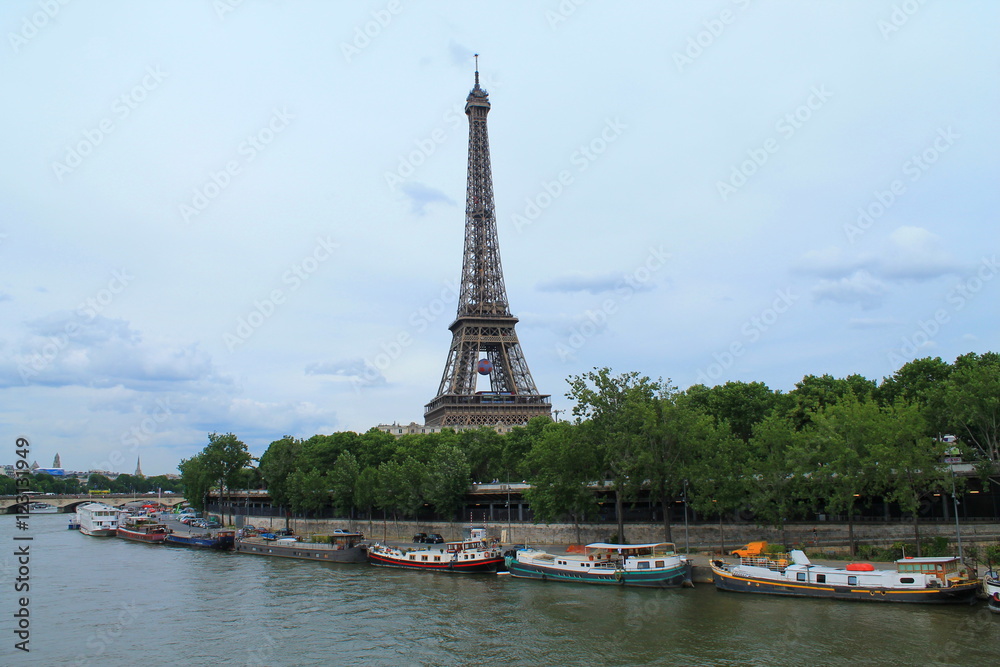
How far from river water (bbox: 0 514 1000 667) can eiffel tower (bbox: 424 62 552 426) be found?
70.6 m

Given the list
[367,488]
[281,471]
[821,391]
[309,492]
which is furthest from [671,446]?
[281,471]

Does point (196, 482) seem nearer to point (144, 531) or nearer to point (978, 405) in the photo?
point (144, 531)

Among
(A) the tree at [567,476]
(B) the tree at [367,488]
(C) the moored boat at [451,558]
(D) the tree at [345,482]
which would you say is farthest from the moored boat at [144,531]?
(A) the tree at [567,476]

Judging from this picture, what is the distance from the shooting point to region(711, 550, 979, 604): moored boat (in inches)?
1800

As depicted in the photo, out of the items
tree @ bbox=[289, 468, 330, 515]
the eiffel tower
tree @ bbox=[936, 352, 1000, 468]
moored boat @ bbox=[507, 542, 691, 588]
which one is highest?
the eiffel tower

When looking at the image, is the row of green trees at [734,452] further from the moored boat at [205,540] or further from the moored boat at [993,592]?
the moored boat at [205,540]

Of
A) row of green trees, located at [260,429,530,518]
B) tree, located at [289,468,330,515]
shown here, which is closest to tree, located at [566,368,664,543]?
row of green trees, located at [260,429,530,518]

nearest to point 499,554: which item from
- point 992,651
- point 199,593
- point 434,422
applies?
point 199,593

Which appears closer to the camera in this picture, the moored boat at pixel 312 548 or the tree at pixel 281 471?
the moored boat at pixel 312 548

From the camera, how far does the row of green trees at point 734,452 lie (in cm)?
5819

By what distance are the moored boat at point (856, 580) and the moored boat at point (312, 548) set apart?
38.2 m

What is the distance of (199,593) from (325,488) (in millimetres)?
47442

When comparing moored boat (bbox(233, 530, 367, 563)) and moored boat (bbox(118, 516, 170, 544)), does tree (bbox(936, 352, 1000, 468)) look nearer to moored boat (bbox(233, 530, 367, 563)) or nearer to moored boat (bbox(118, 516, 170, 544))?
moored boat (bbox(233, 530, 367, 563))

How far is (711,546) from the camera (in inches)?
2729
